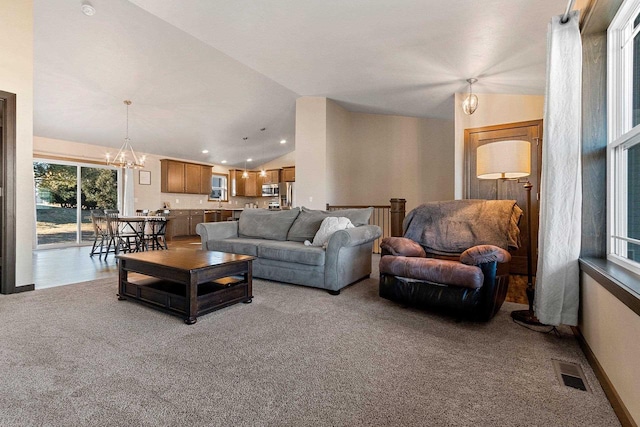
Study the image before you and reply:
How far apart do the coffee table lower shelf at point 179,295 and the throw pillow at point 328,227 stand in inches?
41.3

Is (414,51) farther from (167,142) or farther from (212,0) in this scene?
(167,142)

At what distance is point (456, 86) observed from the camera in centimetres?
433

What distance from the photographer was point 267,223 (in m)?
4.38

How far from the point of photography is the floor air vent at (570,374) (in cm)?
158

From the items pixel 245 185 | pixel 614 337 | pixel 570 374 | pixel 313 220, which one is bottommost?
pixel 570 374

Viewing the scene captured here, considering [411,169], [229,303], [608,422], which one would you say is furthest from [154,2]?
[411,169]

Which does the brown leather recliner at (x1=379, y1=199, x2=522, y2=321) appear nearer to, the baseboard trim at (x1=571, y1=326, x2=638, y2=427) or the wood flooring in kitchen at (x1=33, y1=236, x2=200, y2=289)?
the baseboard trim at (x1=571, y1=326, x2=638, y2=427)

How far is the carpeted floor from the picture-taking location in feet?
4.36

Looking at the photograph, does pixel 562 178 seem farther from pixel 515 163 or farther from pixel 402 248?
pixel 402 248

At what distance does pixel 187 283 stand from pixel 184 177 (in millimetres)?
6991

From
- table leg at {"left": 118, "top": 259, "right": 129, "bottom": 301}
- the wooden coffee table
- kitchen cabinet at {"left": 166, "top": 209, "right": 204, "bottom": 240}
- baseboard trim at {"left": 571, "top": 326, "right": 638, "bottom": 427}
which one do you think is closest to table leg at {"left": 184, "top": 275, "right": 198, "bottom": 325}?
the wooden coffee table

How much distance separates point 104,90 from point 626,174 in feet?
21.5

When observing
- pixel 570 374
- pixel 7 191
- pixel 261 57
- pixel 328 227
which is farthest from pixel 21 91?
pixel 570 374

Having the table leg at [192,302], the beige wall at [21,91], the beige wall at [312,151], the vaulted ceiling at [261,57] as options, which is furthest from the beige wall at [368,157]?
the beige wall at [21,91]
